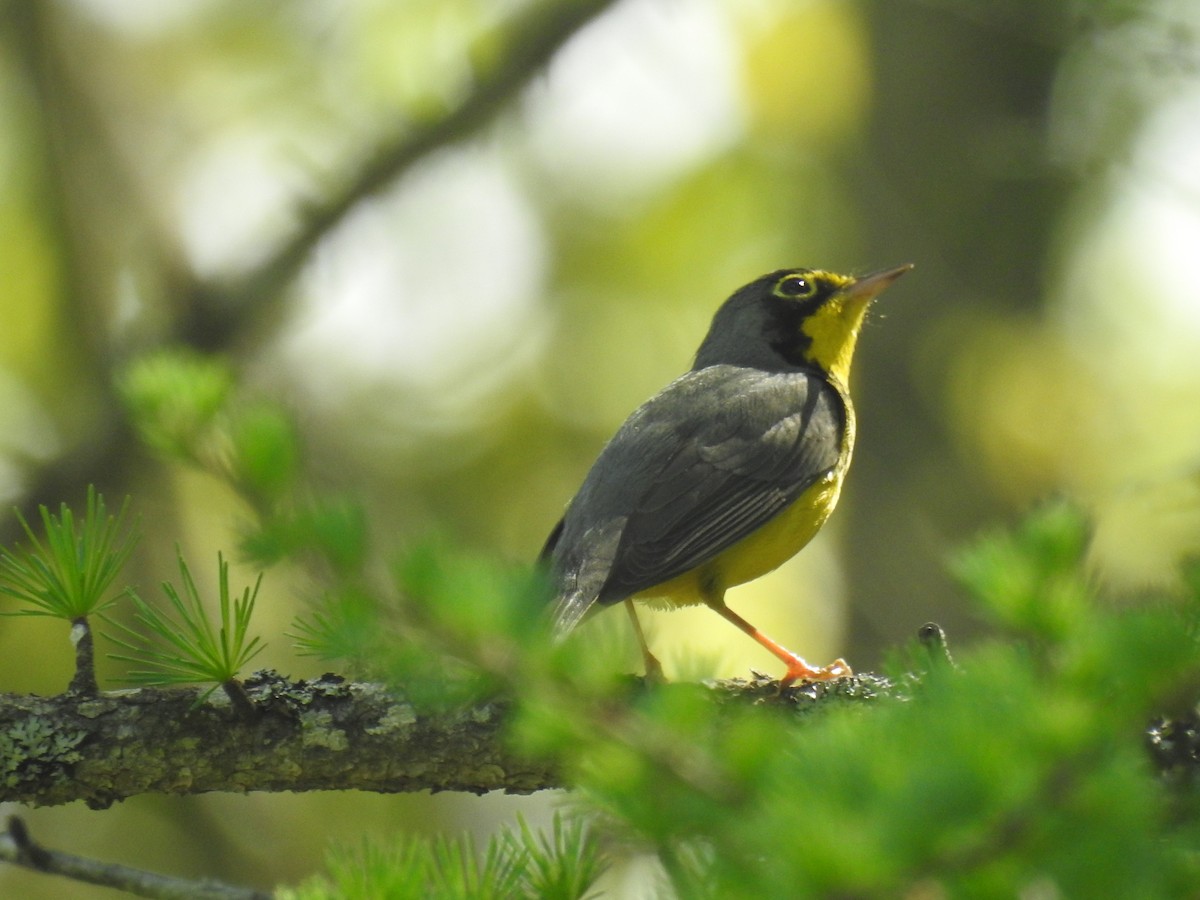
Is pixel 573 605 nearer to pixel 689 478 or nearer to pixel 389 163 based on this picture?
pixel 689 478

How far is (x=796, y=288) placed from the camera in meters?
7.26

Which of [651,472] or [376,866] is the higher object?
[651,472]

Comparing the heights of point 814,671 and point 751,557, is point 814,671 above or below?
below

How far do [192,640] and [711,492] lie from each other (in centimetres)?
309

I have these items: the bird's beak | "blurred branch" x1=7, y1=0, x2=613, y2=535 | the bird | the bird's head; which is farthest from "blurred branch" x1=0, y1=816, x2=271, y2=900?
the bird's beak

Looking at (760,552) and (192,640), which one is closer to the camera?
(192,640)

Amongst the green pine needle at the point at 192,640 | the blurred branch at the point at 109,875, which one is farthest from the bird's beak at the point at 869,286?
the blurred branch at the point at 109,875

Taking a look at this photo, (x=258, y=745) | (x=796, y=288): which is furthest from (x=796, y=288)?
(x=258, y=745)

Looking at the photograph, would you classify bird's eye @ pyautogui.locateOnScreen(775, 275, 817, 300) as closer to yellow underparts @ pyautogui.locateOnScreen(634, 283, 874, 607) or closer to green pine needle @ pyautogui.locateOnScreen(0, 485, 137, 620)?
yellow underparts @ pyautogui.locateOnScreen(634, 283, 874, 607)

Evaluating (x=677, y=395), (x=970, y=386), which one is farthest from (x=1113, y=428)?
(x=677, y=395)

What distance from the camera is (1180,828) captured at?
1.88 metres

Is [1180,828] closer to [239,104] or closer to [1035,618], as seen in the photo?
[1035,618]

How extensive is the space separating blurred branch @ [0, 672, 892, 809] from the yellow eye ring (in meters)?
3.38

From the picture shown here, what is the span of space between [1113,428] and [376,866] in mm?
8753
